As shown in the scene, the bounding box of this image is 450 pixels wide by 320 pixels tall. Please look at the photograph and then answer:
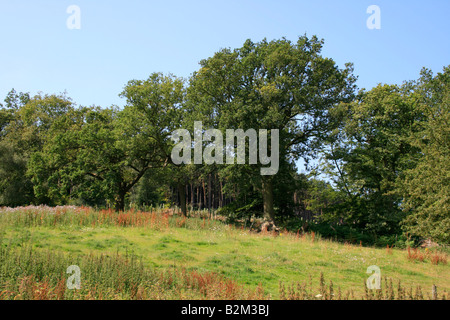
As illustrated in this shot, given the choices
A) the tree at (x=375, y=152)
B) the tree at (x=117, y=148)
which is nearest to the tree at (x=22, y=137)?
the tree at (x=117, y=148)

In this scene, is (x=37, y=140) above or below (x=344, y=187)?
above

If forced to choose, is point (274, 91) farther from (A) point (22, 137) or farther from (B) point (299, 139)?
(A) point (22, 137)

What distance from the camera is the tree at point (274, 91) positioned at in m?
23.6

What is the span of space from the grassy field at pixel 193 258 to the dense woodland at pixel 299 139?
20.5 feet

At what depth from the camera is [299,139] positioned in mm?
26125

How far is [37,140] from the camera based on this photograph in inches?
1754

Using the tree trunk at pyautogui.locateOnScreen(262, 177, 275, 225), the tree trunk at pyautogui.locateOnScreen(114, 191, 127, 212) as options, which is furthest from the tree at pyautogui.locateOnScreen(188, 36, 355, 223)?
the tree trunk at pyautogui.locateOnScreen(114, 191, 127, 212)

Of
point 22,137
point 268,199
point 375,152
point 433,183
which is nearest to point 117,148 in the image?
point 268,199

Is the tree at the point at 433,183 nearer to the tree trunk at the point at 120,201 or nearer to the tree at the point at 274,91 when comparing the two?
the tree at the point at 274,91

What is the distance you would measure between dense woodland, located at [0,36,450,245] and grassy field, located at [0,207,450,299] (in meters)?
6.25

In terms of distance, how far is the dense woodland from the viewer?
22.1 m
